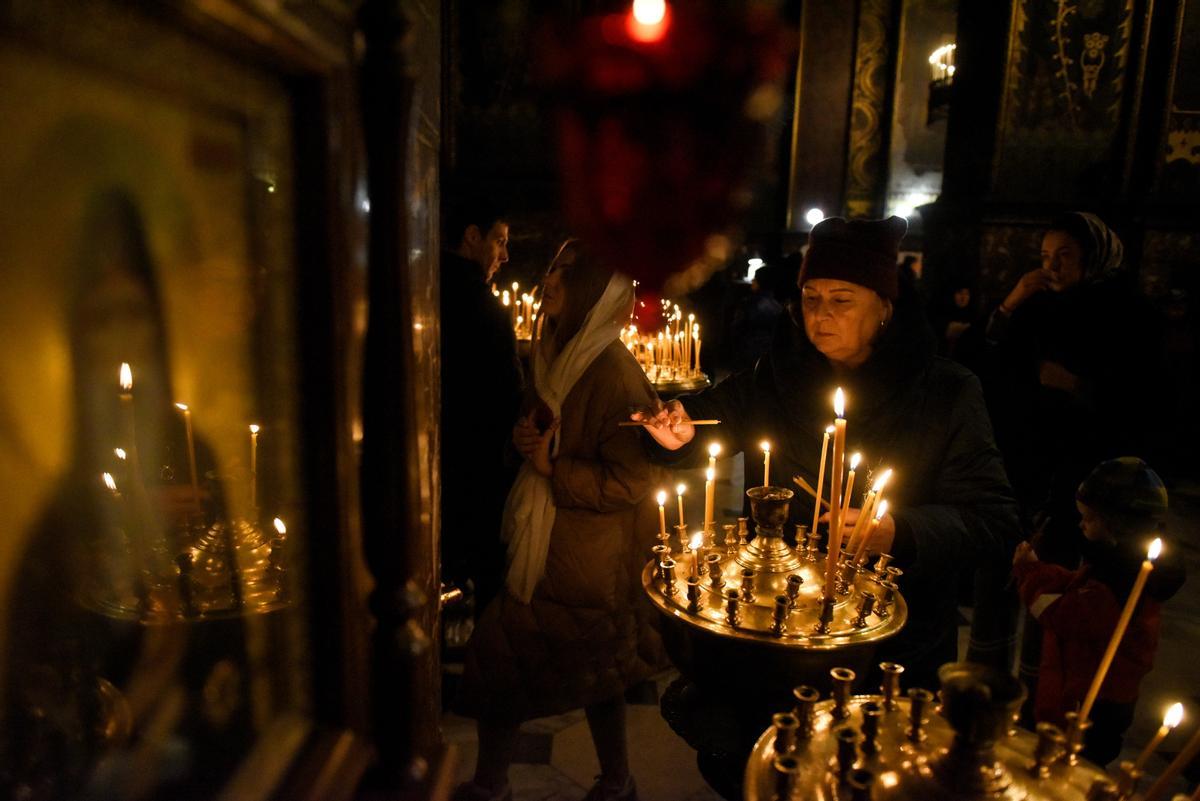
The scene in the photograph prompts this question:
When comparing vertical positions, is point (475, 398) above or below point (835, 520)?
below

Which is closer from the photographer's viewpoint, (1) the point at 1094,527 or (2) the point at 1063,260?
(1) the point at 1094,527

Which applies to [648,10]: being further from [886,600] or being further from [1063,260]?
[886,600]

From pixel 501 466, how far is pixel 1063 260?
2.53 metres

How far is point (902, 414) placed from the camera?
2092mm

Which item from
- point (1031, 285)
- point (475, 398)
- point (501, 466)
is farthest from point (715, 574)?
point (1031, 285)

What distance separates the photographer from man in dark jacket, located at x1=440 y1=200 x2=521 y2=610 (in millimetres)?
3420

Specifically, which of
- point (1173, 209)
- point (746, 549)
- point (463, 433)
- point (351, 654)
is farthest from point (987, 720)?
point (1173, 209)

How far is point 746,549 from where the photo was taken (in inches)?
69.8

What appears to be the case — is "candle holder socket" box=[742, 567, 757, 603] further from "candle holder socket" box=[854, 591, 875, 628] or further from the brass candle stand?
the brass candle stand

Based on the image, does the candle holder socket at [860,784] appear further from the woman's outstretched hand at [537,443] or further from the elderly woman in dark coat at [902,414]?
the woman's outstretched hand at [537,443]

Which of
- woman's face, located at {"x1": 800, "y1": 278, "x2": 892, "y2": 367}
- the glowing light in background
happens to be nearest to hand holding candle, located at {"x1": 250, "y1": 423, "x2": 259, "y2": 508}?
woman's face, located at {"x1": 800, "y1": 278, "x2": 892, "y2": 367}

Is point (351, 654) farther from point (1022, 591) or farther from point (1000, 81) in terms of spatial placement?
point (1000, 81)

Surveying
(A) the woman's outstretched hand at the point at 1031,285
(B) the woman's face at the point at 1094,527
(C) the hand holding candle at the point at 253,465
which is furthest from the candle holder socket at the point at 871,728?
(A) the woman's outstretched hand at the point at 1031,285

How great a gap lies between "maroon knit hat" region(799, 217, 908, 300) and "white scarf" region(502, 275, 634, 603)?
0.71 m
